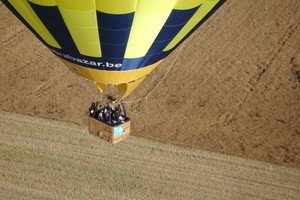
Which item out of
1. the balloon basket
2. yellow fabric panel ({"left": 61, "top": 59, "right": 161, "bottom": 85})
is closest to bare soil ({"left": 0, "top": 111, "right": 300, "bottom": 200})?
the balloon basket

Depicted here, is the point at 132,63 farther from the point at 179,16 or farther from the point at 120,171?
the point at 120,171

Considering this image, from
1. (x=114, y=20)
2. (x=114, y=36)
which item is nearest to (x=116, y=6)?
(x=114, y=20)

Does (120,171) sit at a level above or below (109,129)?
below

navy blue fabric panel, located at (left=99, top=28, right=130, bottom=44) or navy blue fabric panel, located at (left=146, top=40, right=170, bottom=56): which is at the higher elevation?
navy blue fabric panel, located at (left=99, top=28, right=130, bottom=44)

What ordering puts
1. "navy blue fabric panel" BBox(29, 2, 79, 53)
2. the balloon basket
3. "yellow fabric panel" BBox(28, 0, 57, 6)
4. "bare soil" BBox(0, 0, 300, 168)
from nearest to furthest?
"yellow fabric panel" BBox(28, 0, 57, 6)
"navy blue fabric panel" BBox(29, 2, 79, 53)
the balloon basket
"bare soil" BBox(0, 0, 300, 168)

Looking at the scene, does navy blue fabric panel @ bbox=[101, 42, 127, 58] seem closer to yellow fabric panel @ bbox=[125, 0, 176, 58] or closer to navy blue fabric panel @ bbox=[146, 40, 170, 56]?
yellow fabric panel @ bbox=[125, 0, 176, 58]

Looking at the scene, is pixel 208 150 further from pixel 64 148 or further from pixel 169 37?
pixel 169 37

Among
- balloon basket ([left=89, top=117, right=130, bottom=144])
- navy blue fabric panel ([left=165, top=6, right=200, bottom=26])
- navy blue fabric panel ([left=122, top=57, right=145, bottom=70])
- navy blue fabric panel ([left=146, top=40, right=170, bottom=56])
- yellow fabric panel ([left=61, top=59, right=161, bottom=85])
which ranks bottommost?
balloon basket ([left=89, top=117, right=130, bottom=144])
